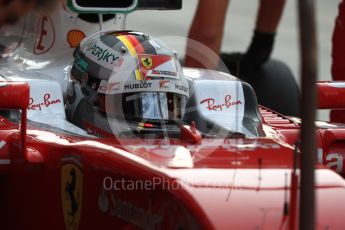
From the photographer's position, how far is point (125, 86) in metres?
3.97

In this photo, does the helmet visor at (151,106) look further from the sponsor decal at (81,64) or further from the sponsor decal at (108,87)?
the sponsor decal at (81,64)

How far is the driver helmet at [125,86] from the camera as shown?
391 cm

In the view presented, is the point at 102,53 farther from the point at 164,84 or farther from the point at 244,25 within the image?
the point at 244,25

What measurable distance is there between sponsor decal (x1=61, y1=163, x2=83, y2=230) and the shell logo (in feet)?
5.35

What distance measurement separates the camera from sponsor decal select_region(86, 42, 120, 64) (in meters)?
4.16

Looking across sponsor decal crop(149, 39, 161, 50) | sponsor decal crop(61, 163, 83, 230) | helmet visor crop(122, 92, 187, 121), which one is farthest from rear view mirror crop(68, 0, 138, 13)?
sponsor decal crop(61, 163, 83, 230)

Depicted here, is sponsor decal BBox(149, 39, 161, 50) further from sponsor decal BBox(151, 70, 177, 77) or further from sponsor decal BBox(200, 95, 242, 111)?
sponsor decal BBox(200, 95, 242, 111)

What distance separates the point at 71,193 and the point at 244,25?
5.32 meters

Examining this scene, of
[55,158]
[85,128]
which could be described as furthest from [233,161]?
[85,128]

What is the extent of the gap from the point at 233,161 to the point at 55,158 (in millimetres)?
761

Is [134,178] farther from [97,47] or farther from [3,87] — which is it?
[97,47]

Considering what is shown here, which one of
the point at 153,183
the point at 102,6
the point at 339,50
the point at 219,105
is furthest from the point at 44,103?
the point at 339,50

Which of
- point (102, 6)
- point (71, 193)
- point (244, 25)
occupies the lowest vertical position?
point (244, 25)

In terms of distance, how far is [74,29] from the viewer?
16.9 ft
